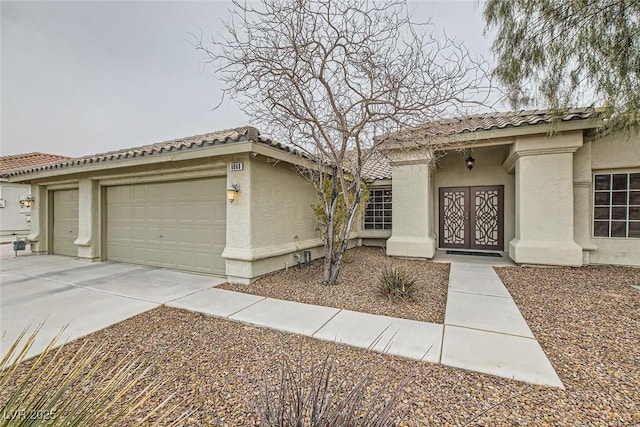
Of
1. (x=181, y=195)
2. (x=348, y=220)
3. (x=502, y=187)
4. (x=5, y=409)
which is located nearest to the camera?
(x=5, y=409)

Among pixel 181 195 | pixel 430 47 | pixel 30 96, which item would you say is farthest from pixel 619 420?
pixel 30 96

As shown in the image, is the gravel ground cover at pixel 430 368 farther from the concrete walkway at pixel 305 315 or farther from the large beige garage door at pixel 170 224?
the large beige garage door at pixel 170 224

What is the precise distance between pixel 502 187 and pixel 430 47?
7039 mm

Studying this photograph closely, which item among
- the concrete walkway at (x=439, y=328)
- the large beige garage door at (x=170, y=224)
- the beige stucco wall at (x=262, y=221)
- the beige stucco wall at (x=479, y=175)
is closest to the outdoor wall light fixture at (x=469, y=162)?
the beige stucco wall at (x=479, y=175)

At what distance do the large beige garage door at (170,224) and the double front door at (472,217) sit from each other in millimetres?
8671

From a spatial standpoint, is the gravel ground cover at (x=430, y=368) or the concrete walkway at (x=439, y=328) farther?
the concrete walkway at (x=439, y=328)

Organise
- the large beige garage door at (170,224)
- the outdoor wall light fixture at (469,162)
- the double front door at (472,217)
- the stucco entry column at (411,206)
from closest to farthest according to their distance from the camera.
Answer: the large beige garage door at (170,224) → the stucco entry column at (411,206) → the outdoor wall light fixture at (469,162) → the double front door at (472,217)

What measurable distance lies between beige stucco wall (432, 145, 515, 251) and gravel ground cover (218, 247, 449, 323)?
3638 millimetres

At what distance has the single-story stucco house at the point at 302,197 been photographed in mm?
6930

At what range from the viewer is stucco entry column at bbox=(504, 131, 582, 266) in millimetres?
7699

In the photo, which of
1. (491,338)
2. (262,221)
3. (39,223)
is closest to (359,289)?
(491,338)

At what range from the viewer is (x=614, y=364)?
329 cm

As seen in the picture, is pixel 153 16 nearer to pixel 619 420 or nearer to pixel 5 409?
pixel 5 409

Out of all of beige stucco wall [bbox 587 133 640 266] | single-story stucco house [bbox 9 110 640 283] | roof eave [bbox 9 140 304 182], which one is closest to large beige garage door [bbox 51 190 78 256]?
single-story stucco house [bbox 9 110 640 283]
